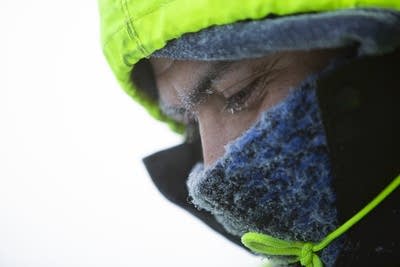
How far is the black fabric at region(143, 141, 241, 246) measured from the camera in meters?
1.40

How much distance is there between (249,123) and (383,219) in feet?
1.08

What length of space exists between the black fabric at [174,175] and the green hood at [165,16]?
1.30 ft

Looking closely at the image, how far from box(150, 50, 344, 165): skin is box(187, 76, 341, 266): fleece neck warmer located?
0.12m

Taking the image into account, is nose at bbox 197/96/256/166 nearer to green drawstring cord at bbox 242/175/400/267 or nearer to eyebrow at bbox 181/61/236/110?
eyebrow at bbox 181/61/236/110

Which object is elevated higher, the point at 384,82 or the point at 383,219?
the point at 384,82

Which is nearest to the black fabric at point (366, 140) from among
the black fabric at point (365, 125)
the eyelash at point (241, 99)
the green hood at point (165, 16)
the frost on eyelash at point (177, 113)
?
the black fabric at point (365, 125)

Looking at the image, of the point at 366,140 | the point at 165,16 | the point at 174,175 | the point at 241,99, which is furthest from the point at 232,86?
the point at 174,175

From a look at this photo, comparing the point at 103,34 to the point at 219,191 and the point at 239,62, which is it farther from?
the point at 219,191

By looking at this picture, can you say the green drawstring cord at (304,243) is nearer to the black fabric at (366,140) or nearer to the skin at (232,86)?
the black fabric at (366,140)

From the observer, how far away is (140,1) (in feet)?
2.90

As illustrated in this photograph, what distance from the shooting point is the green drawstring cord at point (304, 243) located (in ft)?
2.49

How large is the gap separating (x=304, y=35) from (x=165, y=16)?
278mm

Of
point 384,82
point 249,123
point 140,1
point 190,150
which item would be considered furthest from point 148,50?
point 190,150

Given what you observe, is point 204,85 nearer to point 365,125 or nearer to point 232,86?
point 232,86
